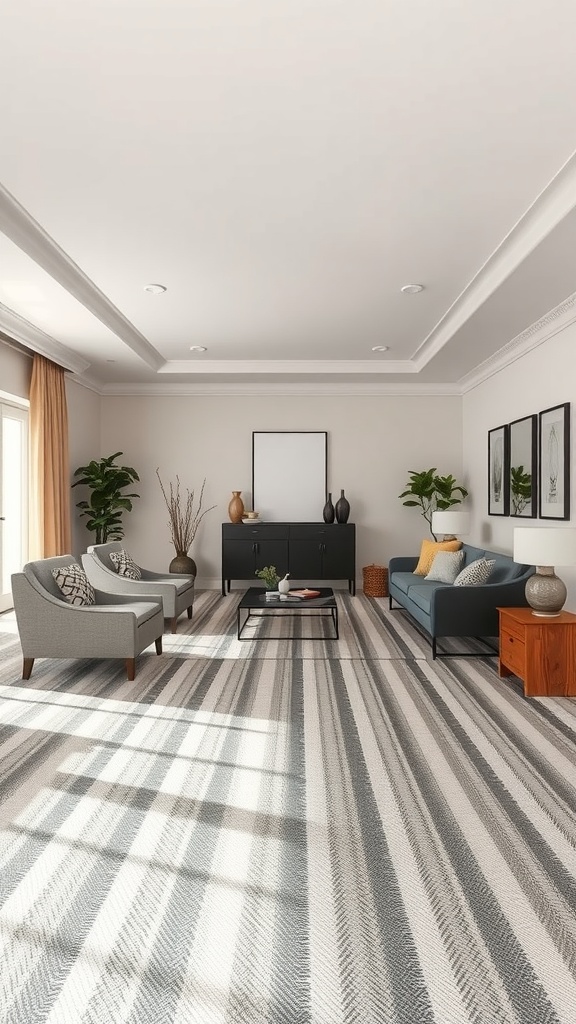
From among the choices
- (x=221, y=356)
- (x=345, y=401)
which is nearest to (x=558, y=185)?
(x=221, y=356)

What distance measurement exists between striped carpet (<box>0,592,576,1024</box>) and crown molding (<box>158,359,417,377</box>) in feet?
15.5

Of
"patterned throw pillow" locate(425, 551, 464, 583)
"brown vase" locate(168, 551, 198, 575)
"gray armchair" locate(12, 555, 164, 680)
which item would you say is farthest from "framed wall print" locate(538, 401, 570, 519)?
"brown vase" locate(168, 551, 198, 575)

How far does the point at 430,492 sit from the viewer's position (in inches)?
330

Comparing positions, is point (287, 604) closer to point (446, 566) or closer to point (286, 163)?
point (446, 566)

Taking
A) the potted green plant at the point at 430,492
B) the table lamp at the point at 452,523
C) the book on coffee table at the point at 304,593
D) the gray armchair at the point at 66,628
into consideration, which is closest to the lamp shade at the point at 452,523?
the table lamp at the point at 452,523

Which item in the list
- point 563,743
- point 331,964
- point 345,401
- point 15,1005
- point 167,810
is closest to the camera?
point 15,1005

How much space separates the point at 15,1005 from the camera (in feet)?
5.20

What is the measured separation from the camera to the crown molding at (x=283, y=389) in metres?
8.74

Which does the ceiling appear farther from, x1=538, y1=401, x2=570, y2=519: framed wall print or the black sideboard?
the black sideboard

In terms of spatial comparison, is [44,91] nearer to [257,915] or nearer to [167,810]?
[167,810]

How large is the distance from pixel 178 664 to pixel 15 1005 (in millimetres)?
3264

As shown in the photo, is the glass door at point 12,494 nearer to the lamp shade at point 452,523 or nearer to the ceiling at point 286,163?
the ceiling at point 286,163

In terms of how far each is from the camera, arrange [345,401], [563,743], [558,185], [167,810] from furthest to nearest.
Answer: [345,401], [558,185], [563,743], [167,810]

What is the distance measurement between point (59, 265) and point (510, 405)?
4.53 meters
